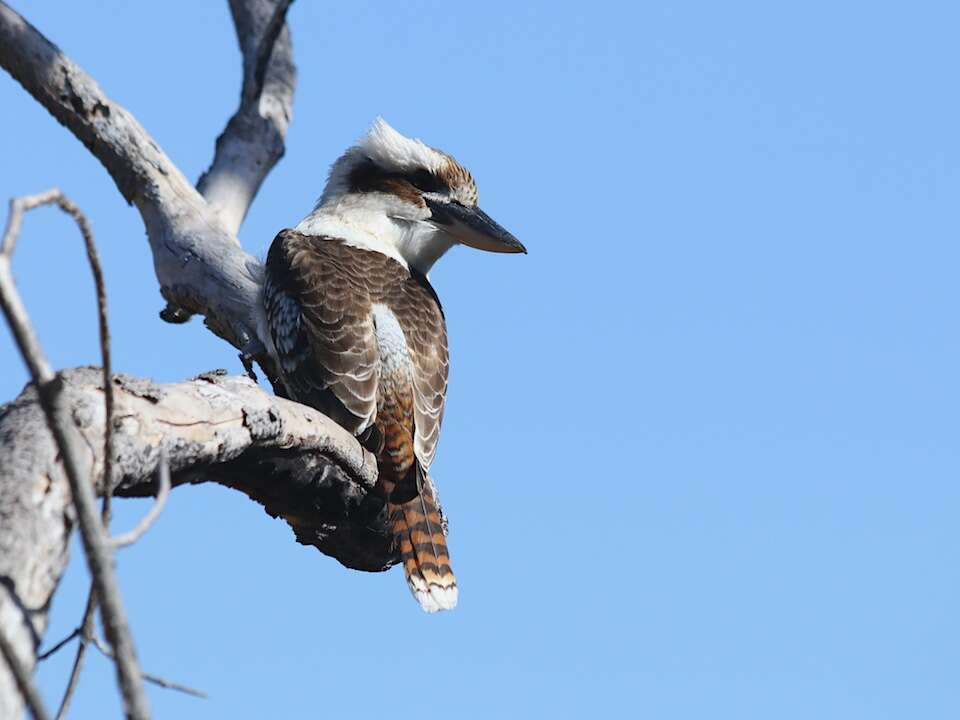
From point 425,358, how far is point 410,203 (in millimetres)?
818

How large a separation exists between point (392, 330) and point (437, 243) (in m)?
0.80

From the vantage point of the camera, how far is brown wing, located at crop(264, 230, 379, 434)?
12.5 feet

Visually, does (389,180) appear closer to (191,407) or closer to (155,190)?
(155,190)

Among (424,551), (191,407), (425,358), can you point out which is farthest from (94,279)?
(425,358)

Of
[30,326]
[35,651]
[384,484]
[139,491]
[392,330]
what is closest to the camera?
[30,326]

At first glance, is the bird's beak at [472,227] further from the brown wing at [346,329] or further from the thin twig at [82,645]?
the thin twig at [82,645]

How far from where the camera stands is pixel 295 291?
4.07m

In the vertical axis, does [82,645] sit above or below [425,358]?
below

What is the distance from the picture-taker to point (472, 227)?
4695 mm

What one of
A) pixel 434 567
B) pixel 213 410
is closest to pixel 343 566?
pixel 434 567

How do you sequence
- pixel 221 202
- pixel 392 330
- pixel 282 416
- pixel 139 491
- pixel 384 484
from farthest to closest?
1. pixel 221 202
2. pixel 392 330
3. pixel 384 484
4. pixel 282 416
5. pixel 139 491

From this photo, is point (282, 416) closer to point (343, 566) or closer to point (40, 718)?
point (343, 566)

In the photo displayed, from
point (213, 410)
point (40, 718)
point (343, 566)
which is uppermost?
point (343, 566)

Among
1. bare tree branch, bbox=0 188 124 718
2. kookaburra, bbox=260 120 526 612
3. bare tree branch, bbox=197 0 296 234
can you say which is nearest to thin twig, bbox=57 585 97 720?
bare tree branch, bbox=0 188 124 718
